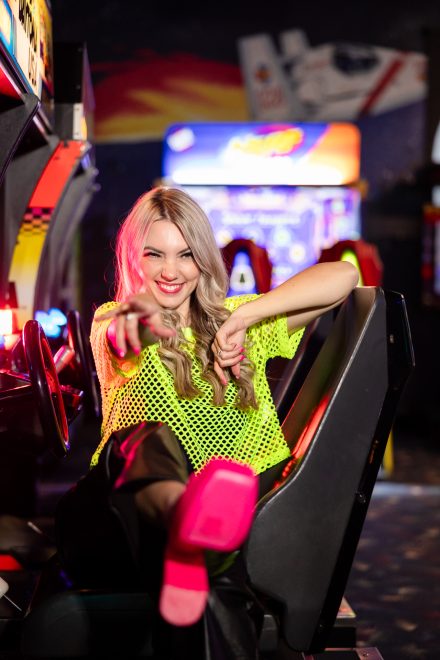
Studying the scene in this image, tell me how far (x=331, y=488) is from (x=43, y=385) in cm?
55

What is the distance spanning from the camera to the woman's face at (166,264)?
1.55m

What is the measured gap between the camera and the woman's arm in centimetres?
147

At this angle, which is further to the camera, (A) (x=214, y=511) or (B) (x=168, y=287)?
(B) (x=168, y=287)

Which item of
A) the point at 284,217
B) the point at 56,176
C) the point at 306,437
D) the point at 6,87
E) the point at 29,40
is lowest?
the point at 306,437

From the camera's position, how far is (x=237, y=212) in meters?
4.55

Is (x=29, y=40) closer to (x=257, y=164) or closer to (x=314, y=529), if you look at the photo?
(x=314, y=529)

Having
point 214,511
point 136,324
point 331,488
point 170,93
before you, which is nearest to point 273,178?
point 170,93

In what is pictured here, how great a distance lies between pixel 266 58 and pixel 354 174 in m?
1.12

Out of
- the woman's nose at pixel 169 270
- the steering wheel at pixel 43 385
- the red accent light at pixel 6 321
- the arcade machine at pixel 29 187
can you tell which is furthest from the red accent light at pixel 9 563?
the woman's nose at pixel 169 270

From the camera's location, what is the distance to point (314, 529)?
1400 mm

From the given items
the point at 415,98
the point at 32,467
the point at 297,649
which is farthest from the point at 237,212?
the point at 297,649


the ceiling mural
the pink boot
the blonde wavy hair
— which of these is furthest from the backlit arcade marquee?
the pink boot

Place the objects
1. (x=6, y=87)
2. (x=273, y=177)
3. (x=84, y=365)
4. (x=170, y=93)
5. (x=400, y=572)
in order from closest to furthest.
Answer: (x=6, y=87)
(x=84, y=365)
(x=400, y=572)
(x=273, y=177)
(x=170, y=93)

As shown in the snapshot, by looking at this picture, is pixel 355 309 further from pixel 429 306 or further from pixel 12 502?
pixel 429 306
